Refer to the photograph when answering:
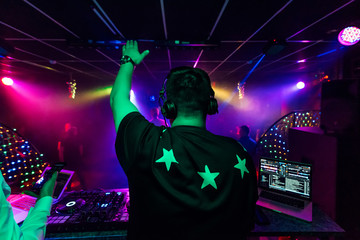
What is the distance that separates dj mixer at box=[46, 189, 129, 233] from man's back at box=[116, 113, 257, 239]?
3.10ft

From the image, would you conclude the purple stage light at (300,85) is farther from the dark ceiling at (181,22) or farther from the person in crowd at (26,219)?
the person in crowd at (26,219)

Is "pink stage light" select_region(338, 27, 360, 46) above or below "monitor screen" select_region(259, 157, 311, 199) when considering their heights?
above

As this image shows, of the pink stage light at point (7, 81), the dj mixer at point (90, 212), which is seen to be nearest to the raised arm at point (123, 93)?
the dj mixer at point (90, 212)

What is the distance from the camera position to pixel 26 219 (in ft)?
3.31

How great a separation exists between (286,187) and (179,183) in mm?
1909

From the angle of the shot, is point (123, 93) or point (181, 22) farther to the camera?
point (181, 22)

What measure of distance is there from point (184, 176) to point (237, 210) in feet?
1.07

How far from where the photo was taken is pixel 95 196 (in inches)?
71.7

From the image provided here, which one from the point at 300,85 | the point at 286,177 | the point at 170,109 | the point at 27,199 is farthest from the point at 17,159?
the point at 300,85

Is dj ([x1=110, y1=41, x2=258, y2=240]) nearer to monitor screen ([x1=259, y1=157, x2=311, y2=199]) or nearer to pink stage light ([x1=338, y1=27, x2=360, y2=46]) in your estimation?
monitor screen ([x1=259, y1=157, x2=311, y2=199])

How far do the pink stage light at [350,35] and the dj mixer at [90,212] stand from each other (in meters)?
4.14

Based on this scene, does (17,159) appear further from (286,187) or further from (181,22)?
(286,187)

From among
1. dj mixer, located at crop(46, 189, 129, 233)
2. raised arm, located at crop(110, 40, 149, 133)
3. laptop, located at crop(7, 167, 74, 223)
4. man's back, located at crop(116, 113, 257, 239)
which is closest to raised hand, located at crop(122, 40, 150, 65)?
raised arm, located at crop(110, 40, 149, 133)

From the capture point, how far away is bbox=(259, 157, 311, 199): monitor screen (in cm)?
178
